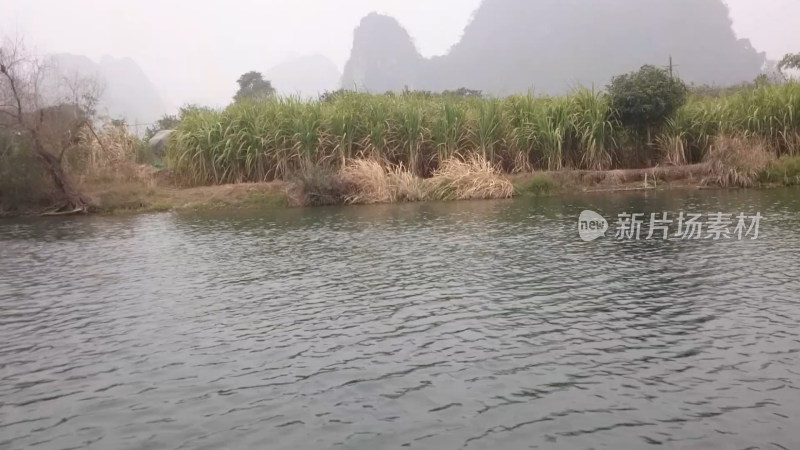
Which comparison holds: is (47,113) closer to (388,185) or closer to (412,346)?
(388,185)

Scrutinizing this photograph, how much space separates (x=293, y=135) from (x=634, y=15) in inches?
4241

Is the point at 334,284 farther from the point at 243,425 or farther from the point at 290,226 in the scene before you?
the point at 290,226

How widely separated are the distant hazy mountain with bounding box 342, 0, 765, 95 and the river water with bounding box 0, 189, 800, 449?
86.9 metres

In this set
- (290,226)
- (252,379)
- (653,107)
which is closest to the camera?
(252,379)

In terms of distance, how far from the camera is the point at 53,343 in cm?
707

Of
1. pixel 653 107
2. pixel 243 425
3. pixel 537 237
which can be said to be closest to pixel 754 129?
pixel 653 107

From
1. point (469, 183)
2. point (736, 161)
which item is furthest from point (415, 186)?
point (736, 161)

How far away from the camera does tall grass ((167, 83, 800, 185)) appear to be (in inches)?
911

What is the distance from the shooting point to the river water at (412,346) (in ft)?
15.7

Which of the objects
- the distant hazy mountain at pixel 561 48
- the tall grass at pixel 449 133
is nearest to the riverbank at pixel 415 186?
the tall grass at pixel 449 133

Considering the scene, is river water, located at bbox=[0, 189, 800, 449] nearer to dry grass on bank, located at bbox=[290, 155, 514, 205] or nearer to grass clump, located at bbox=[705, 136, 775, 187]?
dry grass on bank, located at bbox=[290, 155, 514, 205]

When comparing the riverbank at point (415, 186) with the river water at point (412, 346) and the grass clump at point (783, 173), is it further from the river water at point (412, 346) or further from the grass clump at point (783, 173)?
the river water at point (412, 346)

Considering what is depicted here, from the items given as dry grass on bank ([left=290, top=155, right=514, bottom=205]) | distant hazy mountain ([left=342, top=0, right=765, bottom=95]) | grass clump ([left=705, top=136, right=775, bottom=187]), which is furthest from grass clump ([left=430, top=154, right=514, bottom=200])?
distant hazy mountain ([left=342, top=0, right=765, bottom=95])

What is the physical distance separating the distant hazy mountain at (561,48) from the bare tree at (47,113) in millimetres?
78907
